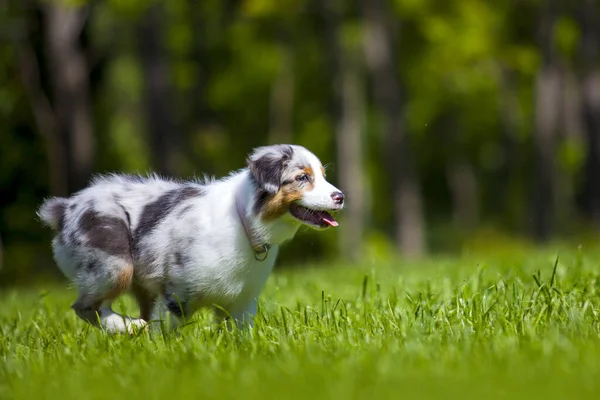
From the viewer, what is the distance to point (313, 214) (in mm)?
6145

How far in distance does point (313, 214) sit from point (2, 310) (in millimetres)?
5046

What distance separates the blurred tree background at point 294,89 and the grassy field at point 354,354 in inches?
430

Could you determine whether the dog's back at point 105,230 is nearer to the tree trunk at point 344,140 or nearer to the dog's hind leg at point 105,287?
the dog's hind leg at point 105,287

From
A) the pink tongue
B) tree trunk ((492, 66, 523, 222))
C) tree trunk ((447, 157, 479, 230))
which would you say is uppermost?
the pink tongue

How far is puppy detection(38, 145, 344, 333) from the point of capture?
243 inches

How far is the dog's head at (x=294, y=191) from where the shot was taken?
Answer: 6.05m

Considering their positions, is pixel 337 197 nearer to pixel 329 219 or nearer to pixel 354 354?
pixel 329 219

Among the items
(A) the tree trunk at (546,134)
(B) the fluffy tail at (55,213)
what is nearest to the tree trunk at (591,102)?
(A) the tree trunk at (546,134)

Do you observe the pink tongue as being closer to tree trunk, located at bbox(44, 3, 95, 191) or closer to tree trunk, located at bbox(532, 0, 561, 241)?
tree trunk, located at bbox(44, 3, 95, 191)

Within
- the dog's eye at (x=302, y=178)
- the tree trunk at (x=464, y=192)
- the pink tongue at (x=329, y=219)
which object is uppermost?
the dog's eye at (x=302, y=178)

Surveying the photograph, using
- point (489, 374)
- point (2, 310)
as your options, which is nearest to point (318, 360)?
point (489, 374)

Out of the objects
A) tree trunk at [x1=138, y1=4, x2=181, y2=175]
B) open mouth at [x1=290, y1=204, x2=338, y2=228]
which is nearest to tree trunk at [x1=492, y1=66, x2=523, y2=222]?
tree trunk at [x1=138, y1=4, x2=181, y2=175]

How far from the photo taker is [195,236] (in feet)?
20.7

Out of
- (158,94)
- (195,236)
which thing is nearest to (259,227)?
(195,236)
